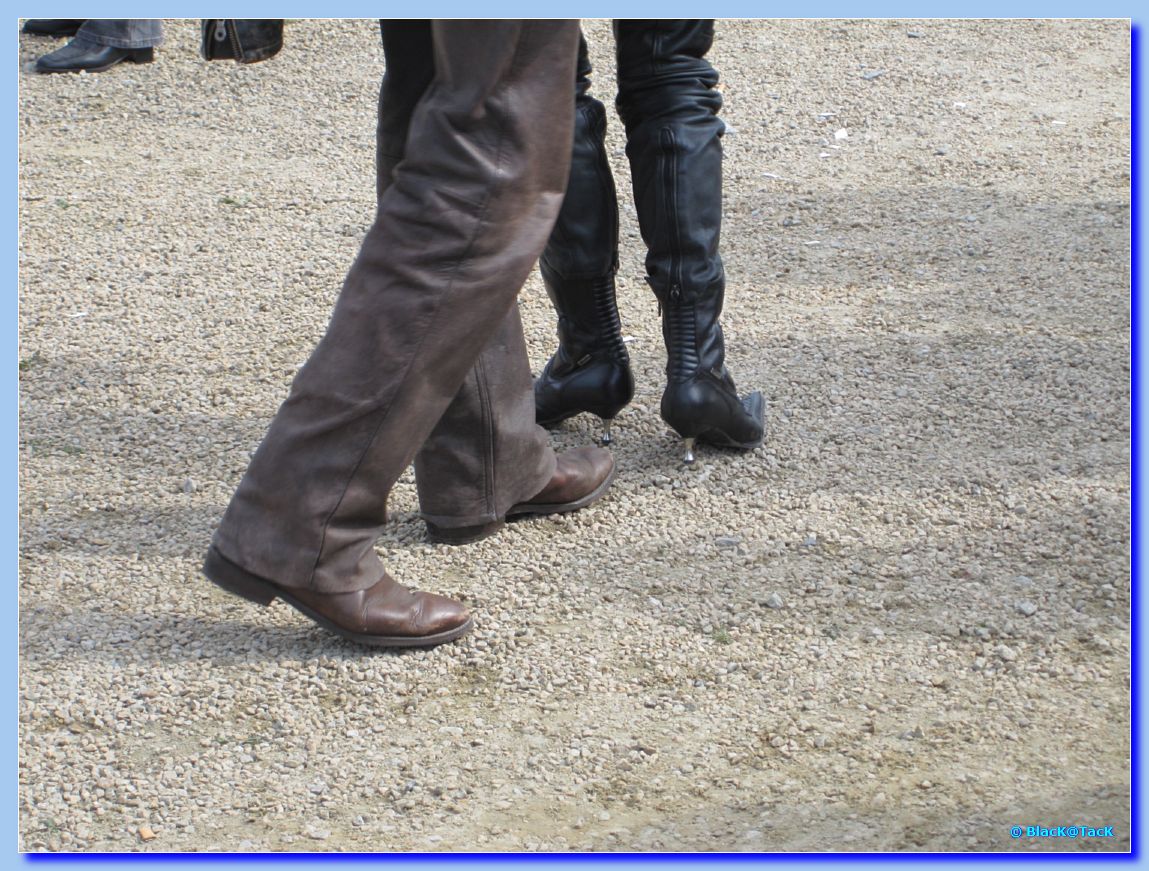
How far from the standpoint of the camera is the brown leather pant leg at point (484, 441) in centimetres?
276

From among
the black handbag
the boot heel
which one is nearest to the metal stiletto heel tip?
the boot heel

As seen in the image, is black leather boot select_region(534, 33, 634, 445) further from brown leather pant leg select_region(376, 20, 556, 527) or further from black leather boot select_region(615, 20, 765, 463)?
brown leather pant leg select_region(376, 20, 556, 527)

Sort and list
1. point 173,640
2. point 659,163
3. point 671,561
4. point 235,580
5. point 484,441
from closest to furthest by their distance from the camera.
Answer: point 235,580
point 173,640
point 484,441
point 671,561
point 659,163

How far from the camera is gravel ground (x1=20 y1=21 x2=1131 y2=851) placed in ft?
7.42

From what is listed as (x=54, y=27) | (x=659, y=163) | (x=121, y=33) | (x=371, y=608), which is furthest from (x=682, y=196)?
(x=54, y=27)

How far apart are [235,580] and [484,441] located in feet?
1.97

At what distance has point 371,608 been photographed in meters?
2.57

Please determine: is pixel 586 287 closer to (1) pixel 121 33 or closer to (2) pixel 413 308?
(2) pixel 413 308

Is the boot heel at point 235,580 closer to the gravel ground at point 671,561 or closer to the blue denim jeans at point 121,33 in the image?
the gravel ground at point 671,561

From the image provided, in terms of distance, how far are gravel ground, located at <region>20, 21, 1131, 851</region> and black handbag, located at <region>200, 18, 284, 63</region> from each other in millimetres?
1006

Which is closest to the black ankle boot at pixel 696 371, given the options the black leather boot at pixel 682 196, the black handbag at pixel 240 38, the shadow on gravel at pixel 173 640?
the black leather boot at pixel 682 196

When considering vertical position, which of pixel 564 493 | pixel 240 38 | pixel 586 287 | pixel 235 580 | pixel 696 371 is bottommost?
pixel 564 493

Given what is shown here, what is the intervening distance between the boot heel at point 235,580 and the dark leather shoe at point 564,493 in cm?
55

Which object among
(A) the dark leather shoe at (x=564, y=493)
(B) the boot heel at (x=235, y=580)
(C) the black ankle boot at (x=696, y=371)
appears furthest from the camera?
(C) the black ankle boot at (x=696, y=371)
